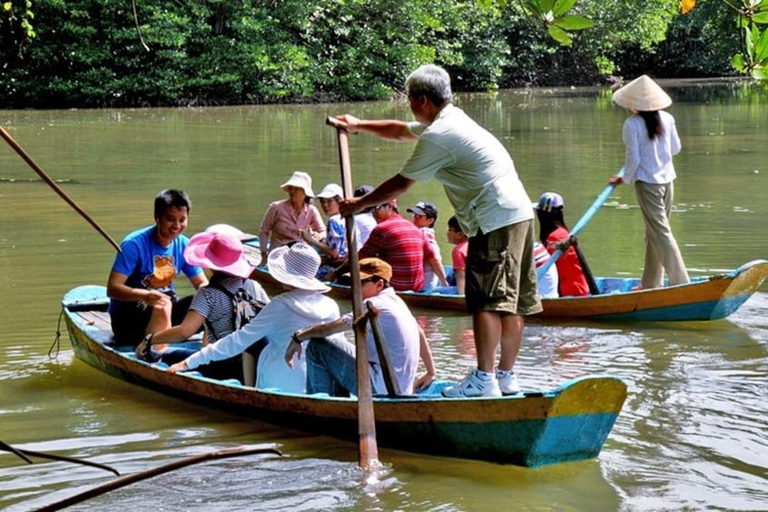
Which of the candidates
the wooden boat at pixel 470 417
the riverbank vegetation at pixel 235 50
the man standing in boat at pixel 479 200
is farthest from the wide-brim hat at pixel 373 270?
the riverbank vegetation at pixel 235 50

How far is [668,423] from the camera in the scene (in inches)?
233

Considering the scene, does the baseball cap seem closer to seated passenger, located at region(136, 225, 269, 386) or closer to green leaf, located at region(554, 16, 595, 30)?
seated passenger, located at region(136, 225, 269, 386)

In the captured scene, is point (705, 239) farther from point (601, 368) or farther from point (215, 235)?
point (215, 235)

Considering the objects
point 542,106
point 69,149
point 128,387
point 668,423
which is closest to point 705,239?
point 668,423

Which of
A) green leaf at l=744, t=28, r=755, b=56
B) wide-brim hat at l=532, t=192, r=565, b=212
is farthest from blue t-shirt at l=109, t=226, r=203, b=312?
green leaf at l=744, t=28, r=755, b=56

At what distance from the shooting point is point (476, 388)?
5.28m

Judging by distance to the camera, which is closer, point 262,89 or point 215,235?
point 215,235

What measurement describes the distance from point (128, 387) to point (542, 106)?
81.9ft

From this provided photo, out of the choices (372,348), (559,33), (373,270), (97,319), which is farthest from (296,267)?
(559,33)

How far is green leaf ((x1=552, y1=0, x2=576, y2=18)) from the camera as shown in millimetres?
2963

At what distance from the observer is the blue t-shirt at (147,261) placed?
6.54 m

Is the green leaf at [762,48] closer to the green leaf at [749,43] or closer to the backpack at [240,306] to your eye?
the green leaf at [749,43]

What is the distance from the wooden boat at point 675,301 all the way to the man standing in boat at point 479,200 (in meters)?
2.88

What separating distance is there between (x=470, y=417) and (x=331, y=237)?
163 inches
